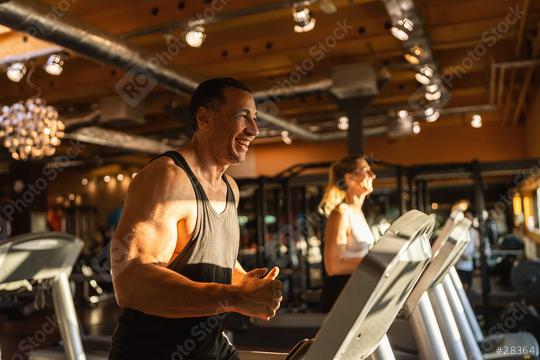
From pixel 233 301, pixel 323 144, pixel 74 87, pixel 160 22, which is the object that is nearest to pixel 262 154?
pixel 323 144

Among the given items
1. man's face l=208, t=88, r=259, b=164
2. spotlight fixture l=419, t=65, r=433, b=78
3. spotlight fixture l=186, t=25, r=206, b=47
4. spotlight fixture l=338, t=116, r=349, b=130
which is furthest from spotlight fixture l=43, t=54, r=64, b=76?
spotlight fixture l=338, t=116, r=349, b=130

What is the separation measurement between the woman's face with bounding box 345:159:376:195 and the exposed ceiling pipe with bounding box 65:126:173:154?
6886 mm

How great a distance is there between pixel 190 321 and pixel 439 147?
11.2 metres

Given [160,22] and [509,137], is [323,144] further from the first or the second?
[160,22]

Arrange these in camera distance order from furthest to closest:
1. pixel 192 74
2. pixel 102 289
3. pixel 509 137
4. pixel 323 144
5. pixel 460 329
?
pixel 323 144 → pixel 509 137 → pixel 102 289 → pixel 192 74 → pixel 460 329

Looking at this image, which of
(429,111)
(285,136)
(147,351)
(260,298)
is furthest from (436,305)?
(285,136)

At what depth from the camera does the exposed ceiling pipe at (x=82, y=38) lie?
12.4 ft

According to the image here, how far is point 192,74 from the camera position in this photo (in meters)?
6.27

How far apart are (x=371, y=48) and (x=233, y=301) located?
5927 mm

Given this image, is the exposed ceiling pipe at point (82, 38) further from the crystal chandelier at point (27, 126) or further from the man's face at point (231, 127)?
the man's face at point (231, 127)

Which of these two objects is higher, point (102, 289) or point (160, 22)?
point (160, 22)

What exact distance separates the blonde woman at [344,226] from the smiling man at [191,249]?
1.33 meters

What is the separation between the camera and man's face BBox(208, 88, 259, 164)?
152 cm

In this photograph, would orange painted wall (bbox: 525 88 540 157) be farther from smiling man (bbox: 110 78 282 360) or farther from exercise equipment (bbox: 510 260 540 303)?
smiling man (bbox: 110 78 282 360)
